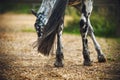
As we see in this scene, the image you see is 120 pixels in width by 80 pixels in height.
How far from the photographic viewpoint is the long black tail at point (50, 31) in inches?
292

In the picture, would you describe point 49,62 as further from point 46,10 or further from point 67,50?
point 67,50

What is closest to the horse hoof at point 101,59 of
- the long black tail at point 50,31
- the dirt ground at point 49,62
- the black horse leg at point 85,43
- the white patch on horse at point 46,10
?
the dirt ground at point 49,62

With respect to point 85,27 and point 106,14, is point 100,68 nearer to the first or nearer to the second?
point 85,27

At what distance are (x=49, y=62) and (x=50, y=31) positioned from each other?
1233 mm

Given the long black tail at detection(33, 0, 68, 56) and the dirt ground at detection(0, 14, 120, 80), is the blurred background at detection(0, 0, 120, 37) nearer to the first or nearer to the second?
the dirt ground at detection(0, 14, 120, 80)

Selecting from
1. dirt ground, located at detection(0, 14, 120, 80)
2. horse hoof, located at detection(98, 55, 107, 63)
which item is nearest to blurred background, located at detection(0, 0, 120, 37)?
dirt ground, located at detection(0, 14, 120, 80)

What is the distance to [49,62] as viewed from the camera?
855 centimetres

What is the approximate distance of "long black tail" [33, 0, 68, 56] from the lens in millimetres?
7426

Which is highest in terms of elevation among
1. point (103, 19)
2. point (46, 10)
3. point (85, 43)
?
point (46, 10)

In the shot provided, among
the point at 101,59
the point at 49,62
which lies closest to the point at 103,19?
the point at 101,59

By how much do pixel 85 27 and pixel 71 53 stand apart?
1.91m

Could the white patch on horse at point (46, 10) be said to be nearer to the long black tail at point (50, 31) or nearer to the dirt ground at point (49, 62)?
the long black tail at point (50, 31)

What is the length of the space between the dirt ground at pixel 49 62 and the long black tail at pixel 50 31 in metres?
0.40

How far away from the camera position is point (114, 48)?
1043cm
